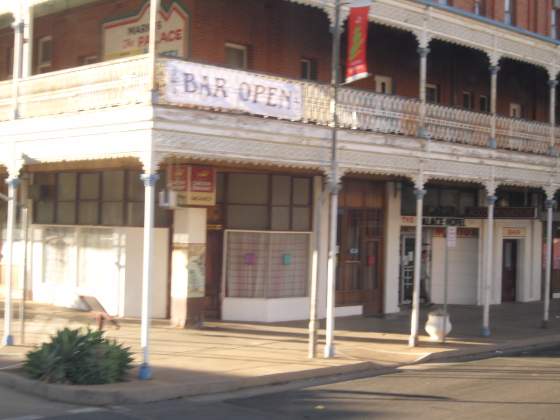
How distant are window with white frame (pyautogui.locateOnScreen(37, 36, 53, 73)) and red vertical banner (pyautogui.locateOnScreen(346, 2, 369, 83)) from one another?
9.67 metres

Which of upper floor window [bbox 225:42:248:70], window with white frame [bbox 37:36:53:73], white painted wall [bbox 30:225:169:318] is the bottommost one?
white painted wall [bbox 30:225:169:318]

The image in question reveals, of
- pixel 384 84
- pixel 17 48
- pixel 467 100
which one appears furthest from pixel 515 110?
pixel 17 48

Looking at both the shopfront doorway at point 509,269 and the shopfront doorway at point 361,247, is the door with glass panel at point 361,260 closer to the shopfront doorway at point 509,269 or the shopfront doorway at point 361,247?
the shopfront doorway at point 361,247

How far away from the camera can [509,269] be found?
2541 centimetres

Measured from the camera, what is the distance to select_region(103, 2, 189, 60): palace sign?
17.0 m

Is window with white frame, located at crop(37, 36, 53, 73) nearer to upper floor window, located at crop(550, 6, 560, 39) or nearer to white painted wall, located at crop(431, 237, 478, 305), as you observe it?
white painted wall, located at crop(431, 237, 478, 305)

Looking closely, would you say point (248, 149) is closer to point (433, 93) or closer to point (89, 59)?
point (89, 59)

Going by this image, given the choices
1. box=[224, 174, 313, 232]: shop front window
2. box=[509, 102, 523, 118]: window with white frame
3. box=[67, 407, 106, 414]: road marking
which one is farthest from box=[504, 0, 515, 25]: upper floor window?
box=[67, 407, 106, 414]: road marking

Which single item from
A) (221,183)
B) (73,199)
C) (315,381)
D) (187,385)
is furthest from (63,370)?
(73,199)

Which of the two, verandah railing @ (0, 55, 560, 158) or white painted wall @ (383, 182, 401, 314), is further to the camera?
white painted wall @ (383, 182, 401, 314)

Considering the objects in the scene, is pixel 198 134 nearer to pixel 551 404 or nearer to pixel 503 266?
pixel 551 404

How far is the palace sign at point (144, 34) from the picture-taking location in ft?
55.7

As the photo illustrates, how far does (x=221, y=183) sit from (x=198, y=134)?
5458 millimetres

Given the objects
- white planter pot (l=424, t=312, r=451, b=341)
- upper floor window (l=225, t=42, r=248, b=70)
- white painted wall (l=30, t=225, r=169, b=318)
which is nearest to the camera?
white planter pot (l=424, t=312, r=451, b=341)
